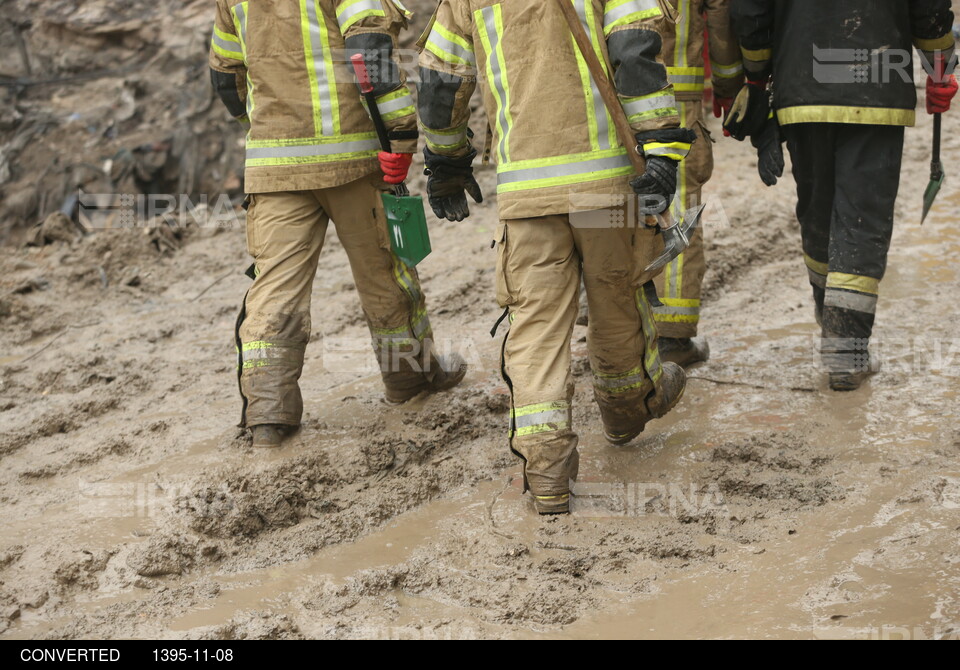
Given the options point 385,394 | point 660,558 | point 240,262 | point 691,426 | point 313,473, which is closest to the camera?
point 660,558

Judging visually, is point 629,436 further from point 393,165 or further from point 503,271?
point 393,165

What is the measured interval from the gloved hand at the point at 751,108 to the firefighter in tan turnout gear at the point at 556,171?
122 cm

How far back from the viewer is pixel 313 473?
4.16 meters

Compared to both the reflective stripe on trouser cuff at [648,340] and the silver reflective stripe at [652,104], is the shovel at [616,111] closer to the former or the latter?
the silver reflective stripe at [652,104]

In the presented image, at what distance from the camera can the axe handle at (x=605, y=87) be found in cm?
344

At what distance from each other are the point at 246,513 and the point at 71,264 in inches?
169

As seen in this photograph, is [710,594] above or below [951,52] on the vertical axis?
below

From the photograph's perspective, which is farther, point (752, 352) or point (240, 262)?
point (240, 262)

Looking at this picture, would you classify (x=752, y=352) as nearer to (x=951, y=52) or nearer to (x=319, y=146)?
(x=951, y=52)

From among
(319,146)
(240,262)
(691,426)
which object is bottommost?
(240,262)

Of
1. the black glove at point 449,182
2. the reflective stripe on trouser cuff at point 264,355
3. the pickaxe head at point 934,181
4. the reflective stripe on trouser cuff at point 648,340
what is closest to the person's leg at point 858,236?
the pickaxe head at point 934,181

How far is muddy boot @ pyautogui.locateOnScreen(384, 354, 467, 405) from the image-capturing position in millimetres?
4980

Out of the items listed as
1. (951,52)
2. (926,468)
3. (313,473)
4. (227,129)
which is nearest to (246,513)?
(313,473)

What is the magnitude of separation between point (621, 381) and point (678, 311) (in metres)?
1.08
